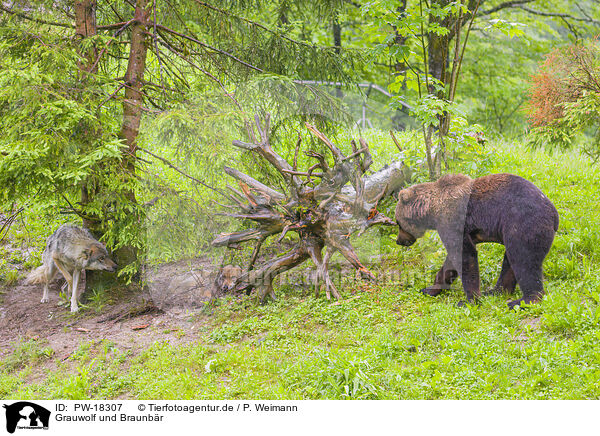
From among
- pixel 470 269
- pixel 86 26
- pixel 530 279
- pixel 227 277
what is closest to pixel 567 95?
pixel 470 269

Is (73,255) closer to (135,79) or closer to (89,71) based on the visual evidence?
(89,71)

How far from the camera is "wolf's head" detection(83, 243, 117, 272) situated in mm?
8070

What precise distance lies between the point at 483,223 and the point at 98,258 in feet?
19.7

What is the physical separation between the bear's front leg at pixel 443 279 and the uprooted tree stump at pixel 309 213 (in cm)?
90

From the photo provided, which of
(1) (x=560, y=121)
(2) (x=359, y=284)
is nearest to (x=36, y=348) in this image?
(2) (x=359, y=284)

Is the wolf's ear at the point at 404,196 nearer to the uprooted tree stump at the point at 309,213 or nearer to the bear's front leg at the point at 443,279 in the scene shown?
the uprooted tree stump at the point at 309,213

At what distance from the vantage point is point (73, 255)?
26.2ft

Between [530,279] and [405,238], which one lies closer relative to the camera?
[530,279]

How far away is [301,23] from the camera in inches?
345

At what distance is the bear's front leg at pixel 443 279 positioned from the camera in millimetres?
6380

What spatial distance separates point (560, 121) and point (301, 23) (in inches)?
197

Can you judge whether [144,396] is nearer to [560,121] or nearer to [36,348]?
[36,348]

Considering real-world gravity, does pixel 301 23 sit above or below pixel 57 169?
above
